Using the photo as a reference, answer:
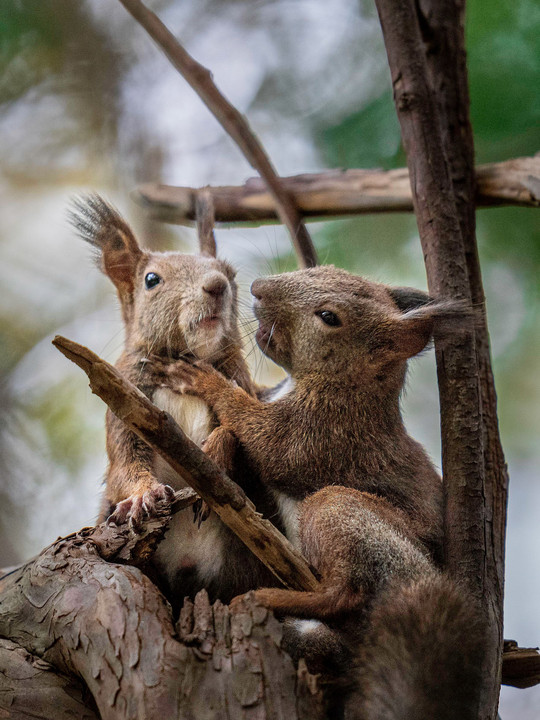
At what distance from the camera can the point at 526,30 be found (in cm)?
525

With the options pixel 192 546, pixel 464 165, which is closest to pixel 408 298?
pixel 464 165

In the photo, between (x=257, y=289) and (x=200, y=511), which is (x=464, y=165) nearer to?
(x=257, y=289)

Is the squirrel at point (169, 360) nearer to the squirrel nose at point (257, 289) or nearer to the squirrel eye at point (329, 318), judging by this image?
the squirrel nose at point (257, 289)

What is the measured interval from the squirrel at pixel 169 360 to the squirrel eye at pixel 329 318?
47cm

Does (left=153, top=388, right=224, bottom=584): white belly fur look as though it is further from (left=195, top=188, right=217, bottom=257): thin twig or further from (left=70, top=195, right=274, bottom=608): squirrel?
(left=195, top=188, right=217, bottom=257): thin twig

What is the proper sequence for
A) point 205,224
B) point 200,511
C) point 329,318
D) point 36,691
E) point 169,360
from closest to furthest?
point 36,691 → point 200,511 → point 329,318 → point 169,360 → point 205,224

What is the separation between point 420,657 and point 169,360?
1727mm

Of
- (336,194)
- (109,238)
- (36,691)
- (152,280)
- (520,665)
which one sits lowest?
(36,691)

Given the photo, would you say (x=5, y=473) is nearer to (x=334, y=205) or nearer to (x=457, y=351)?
(x=334, y=205)

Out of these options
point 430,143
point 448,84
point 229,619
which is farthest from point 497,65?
point 229,619

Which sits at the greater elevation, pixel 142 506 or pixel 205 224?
pixel 205 224

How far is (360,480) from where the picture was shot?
118 inches

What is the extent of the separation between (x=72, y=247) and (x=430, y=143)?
2961mm

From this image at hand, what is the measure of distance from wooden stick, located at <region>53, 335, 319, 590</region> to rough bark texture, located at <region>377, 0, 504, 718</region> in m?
0.71
